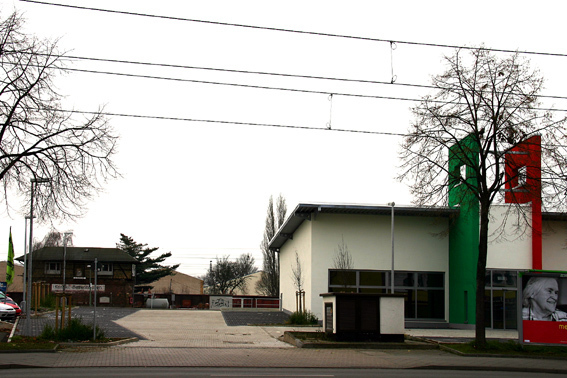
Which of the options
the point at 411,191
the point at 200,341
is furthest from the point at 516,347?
the point at 200,341

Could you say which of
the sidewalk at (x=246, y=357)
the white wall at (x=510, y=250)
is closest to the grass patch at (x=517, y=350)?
the sidewalk at (x=246, y=357)

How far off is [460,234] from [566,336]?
531 inches

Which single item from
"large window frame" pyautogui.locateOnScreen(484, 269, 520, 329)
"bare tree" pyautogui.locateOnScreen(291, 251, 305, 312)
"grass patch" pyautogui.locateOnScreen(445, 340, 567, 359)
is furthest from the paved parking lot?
"large window frame" pyautogui.locateOnScreen(484, 269, 520, 329)

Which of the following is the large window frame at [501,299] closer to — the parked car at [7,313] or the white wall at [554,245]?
the white wall at [554,245]

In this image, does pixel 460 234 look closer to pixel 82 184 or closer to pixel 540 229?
pixel 540 229

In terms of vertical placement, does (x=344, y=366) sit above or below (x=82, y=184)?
below

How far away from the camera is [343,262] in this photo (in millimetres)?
32406

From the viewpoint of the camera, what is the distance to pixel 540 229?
30.5 metres

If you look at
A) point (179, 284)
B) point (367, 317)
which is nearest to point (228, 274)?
point (179, 284)

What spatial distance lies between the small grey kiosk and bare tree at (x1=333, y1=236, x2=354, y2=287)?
1088cm

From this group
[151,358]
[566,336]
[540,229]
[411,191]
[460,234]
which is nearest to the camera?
[151,358]

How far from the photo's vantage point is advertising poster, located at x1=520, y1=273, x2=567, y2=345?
65.0 feet

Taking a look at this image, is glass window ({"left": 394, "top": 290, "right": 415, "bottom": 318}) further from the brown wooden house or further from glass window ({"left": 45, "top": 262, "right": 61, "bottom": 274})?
glass window ({"left": 45, "top": 262, "right": 61, "bottom": 274})

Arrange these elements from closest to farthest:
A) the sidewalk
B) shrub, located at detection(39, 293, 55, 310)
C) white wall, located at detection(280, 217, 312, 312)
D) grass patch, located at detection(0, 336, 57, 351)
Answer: the sidewalk < grass patch, located at detection(0, 336, 57, 351) < white wall, located at detection(280, 217, 312, 312) < shrub, located at detection(39, 293, 55, 310)
